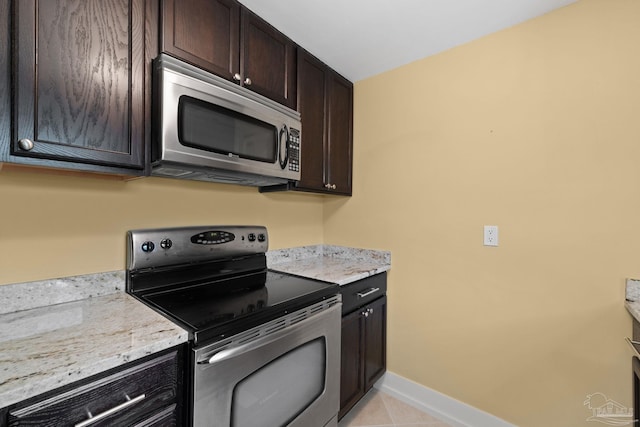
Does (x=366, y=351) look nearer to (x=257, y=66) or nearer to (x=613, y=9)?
(x=257, y=66)

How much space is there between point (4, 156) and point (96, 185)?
435 millimetres

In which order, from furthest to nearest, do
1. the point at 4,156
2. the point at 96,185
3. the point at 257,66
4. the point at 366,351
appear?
1. the point at 366,351
2. the point at 257,66
3. the point at 96,185
4. the point at 4,156

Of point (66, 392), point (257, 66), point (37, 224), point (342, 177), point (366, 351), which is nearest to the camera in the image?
point (66, 392)

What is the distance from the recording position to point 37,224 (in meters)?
1.09

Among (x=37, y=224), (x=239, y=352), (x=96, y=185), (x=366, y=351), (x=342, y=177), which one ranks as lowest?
(x=366, y=351)

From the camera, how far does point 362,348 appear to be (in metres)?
1.76

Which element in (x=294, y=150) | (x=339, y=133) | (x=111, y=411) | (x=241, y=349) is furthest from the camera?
(x=339, y=133)

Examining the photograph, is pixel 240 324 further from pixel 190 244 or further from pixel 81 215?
pixel 81 215

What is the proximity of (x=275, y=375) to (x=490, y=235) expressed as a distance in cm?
137

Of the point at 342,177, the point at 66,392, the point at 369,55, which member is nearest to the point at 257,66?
the point at 369,55

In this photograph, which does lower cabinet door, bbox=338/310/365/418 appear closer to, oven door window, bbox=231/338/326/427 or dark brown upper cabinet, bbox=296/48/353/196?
oven door window, bbox=231/338/326/427

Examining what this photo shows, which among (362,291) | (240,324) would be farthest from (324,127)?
(240,324)

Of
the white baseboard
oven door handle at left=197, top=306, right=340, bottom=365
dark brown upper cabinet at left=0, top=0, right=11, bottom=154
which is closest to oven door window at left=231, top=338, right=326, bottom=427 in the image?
oven door handle at left=197, top=306, right=340, bottom=365

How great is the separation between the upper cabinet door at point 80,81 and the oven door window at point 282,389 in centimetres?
95
